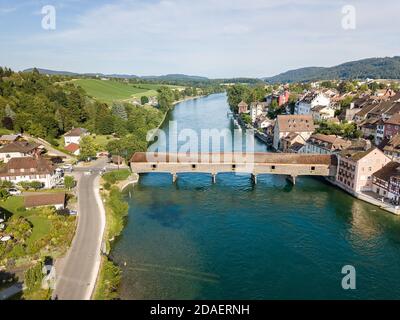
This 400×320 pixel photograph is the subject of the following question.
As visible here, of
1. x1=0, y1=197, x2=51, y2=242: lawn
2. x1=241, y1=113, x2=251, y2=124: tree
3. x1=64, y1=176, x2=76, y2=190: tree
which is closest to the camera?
x1=0, y1=197, x2=51, y2=242: lawn

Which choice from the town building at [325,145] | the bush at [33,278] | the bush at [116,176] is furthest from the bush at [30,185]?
the town building at [325,145]

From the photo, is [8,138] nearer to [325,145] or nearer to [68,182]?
[68,182]

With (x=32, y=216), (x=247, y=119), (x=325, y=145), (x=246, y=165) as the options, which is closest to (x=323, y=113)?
(x=247, y=119)

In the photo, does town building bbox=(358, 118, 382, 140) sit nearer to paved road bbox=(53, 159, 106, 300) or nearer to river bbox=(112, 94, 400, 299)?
river bbox=(112, 94, 400, 299)

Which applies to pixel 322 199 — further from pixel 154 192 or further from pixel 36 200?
pixel 36 200

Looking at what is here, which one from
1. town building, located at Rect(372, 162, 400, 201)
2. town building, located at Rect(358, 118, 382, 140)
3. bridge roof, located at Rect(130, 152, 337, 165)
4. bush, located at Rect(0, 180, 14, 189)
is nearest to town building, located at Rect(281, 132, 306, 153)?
bridge roof, located at Rect(130, 152, 337, 165)

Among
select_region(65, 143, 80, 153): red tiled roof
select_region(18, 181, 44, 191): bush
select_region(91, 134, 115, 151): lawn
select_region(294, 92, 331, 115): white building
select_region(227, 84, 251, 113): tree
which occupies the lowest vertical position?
select_region(18, 181, 44, 191): bush

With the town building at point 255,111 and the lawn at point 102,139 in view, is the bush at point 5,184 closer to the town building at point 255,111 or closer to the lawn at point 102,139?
the lawn at point 102,139
